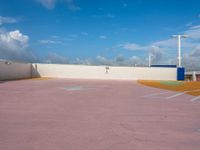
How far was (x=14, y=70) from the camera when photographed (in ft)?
87.1

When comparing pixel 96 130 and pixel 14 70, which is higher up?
pixel 14 70

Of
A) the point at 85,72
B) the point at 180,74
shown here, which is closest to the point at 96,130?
the point at 85,72

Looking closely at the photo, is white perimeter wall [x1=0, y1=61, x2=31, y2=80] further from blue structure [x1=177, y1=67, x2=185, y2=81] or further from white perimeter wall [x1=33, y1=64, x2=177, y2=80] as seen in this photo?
blue structure [x1=177, y1=67, x2=185, y2=81]

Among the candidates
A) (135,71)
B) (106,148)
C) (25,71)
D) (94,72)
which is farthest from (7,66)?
(106,148)

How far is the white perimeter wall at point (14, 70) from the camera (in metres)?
24.0

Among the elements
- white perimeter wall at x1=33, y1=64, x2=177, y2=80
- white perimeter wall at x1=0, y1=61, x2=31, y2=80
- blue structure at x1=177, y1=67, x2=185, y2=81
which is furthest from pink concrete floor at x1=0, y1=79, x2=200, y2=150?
blue structure at x1=177, y1=67, x2=185, y2=81

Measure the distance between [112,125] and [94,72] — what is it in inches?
1046

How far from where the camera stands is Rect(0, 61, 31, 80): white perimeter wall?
24047 millimetres

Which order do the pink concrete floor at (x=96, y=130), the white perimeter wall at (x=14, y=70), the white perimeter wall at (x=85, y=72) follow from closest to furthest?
the pink concrete floor at (x=96, y=130) < the white perimeter wall at (x=14, y=70) < the white perimeter wall at (x=85, y=72)

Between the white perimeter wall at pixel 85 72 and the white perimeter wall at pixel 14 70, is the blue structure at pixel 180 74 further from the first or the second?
the white perimeter wall at pixel 14 70

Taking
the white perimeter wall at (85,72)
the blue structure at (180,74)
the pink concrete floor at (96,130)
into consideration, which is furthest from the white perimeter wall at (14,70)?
the blue structure at (180,74)

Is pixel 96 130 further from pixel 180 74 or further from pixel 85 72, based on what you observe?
pixel 180 74

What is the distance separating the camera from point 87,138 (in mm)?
4223

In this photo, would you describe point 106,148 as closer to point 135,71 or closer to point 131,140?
point 131,140
